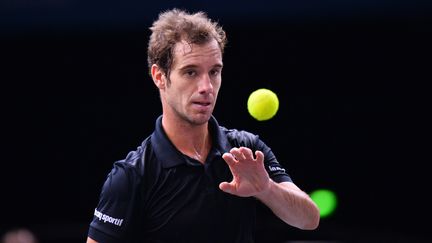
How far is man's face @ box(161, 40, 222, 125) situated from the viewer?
3449mm

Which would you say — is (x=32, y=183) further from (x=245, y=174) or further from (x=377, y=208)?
(x=245, y=174)

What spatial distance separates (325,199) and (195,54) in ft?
19.9

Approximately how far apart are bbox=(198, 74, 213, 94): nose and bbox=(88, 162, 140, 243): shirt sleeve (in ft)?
1.62

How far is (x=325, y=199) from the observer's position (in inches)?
362

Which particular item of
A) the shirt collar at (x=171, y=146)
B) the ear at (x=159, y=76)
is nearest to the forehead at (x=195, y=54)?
the ear at (x=159, y=76)

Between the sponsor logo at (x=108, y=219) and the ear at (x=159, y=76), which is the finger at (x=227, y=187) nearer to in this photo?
the sponsor logo at (x=108, y=219)

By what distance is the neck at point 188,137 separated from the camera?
360 centimetres

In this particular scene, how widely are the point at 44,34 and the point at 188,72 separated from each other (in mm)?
5735

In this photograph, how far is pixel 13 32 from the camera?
27.0ft

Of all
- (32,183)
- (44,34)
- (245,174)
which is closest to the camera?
(245,174)

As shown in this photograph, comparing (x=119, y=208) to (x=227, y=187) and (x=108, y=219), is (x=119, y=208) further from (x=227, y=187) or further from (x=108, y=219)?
(x=227, y=187)

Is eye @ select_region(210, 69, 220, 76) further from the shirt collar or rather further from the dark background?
the dark background

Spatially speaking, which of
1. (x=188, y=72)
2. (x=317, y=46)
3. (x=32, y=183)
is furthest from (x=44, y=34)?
(x=188, y=72)

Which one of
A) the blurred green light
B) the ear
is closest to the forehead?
the ear
